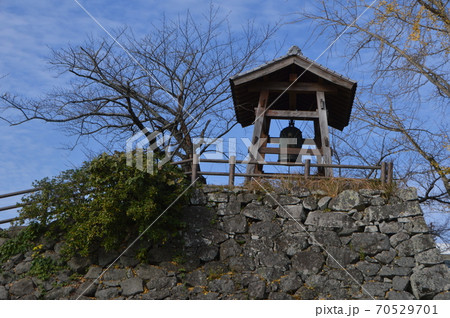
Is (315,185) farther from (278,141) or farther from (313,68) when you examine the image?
(313,68)

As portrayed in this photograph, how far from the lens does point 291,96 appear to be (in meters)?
14.8

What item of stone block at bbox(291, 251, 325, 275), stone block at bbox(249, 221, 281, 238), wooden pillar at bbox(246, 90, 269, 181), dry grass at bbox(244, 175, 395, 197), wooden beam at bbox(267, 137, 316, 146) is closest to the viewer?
stone block at bbox(291, 251, 325, 275)

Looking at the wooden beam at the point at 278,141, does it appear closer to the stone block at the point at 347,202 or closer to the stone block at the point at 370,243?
the stone block at the point at 347,202

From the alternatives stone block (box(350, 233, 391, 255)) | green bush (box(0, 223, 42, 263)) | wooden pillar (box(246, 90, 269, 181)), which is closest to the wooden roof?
wooden pillar (box(246, 90, 269, 181))

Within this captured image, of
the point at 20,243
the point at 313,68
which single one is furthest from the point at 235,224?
the point at 20,243

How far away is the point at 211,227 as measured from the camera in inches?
503

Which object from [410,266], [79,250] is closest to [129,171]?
[79,250]

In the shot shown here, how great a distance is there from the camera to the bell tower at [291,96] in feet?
45.9

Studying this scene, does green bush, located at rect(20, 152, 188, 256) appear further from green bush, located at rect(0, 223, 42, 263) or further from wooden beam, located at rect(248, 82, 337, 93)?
wooden beam, located at rect(248, 82, 337, 93)

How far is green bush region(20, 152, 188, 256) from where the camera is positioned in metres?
→ 12.1

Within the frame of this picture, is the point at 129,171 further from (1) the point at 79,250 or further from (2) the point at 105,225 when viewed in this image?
(1) the point at 79,250

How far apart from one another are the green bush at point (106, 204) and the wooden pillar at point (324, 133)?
3596 mm
